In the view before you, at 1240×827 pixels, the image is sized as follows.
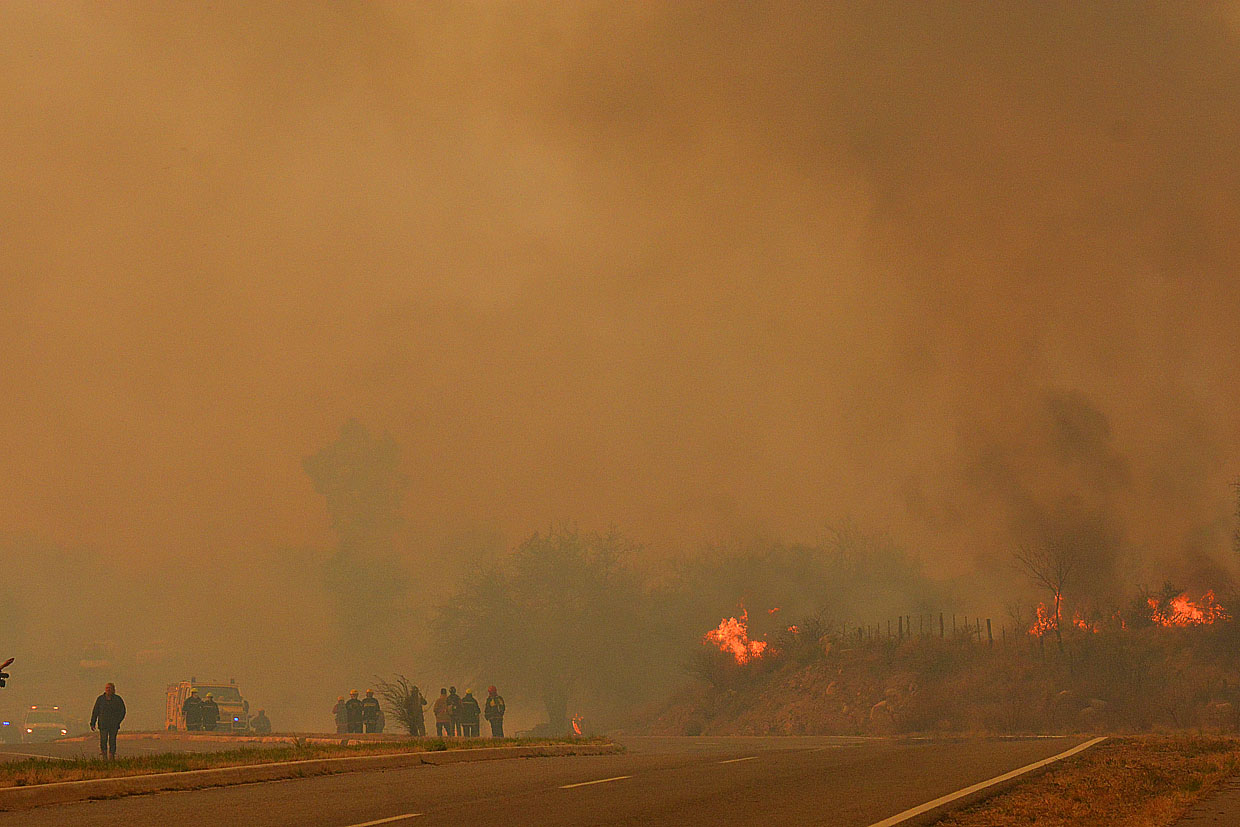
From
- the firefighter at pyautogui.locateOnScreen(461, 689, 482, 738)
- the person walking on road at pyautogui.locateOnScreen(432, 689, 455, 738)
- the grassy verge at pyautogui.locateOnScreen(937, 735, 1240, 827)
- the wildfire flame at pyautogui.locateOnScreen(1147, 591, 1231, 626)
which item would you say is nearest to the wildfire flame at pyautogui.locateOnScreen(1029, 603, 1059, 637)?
the wildfire flame at pyautogui.locateOnScreen(1147, 591, 1231, 626)

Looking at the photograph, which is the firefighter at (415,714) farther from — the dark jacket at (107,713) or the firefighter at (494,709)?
the dark jacket at (107,713)

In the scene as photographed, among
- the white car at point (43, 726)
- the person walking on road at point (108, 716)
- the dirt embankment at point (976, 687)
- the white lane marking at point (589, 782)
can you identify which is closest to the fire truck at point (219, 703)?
the white car at point (43, 726)

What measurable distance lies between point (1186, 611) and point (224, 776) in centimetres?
4507

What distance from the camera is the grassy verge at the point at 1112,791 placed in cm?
984

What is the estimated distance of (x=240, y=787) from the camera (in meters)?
12.9

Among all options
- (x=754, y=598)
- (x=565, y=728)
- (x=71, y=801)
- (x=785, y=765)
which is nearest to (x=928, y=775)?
(x=785, y=765)

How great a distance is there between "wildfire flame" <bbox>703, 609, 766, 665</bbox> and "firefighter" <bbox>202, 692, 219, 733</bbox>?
25.4 metres

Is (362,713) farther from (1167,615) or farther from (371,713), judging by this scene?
(1167,615)

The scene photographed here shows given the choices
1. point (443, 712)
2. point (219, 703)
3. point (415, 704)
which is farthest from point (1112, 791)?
point (219, 703)

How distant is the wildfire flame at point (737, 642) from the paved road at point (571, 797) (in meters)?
38.7

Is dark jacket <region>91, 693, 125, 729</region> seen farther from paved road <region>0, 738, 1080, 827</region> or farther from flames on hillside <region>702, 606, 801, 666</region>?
flames on hillside <region>702, 606, 801, 666</region>

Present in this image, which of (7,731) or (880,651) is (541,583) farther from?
(7,731)

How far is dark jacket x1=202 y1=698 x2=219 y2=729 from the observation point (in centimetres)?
4031

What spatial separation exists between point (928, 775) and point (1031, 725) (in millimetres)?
28881
